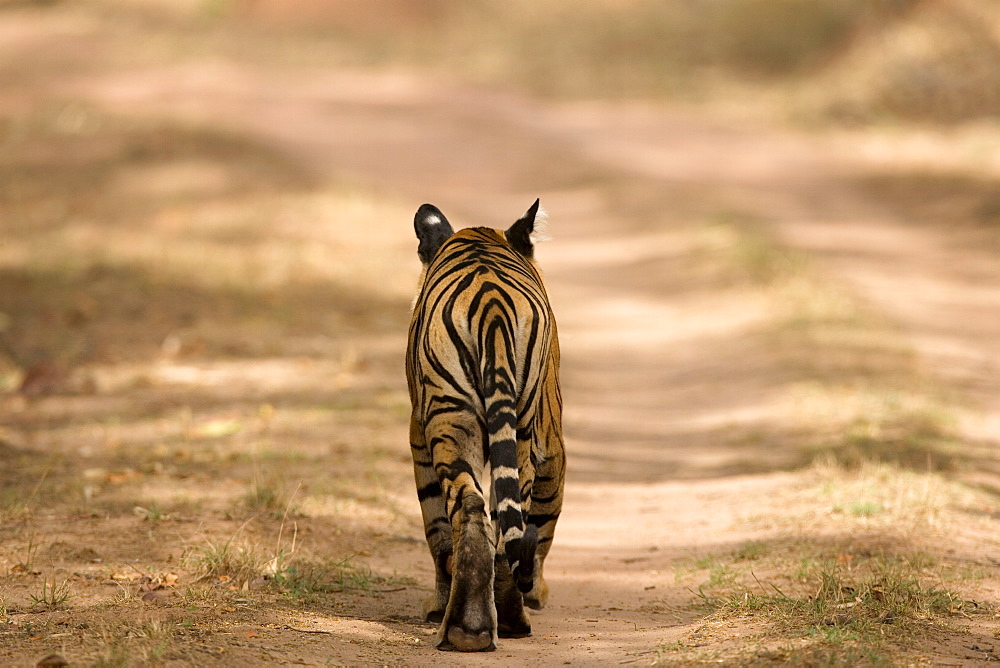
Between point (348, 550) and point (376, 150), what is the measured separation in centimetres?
1949

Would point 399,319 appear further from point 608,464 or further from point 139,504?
point 139,504

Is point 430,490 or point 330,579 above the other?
point 430,490

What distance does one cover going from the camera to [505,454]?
4.91m

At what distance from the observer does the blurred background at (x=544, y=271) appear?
7.59 m

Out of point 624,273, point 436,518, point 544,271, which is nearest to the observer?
point 436,518

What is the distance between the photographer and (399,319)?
43.2 ft

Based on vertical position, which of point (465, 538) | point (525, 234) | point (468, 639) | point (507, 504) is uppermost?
point (525, 234)

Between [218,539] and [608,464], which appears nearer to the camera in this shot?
[218,539]

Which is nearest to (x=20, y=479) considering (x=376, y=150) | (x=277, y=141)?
(x=277, y=141)

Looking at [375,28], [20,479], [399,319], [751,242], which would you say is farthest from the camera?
[375,28]

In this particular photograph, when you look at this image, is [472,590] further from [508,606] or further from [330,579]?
[330,579]

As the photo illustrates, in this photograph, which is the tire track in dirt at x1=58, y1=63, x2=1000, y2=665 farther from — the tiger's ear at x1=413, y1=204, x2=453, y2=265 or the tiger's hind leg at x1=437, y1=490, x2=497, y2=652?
the tiger's ear at x1=413, y1=204, x2=453, y2=265

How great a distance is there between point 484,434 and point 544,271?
12.1 meters

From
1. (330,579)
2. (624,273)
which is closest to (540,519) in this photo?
(330,579)
